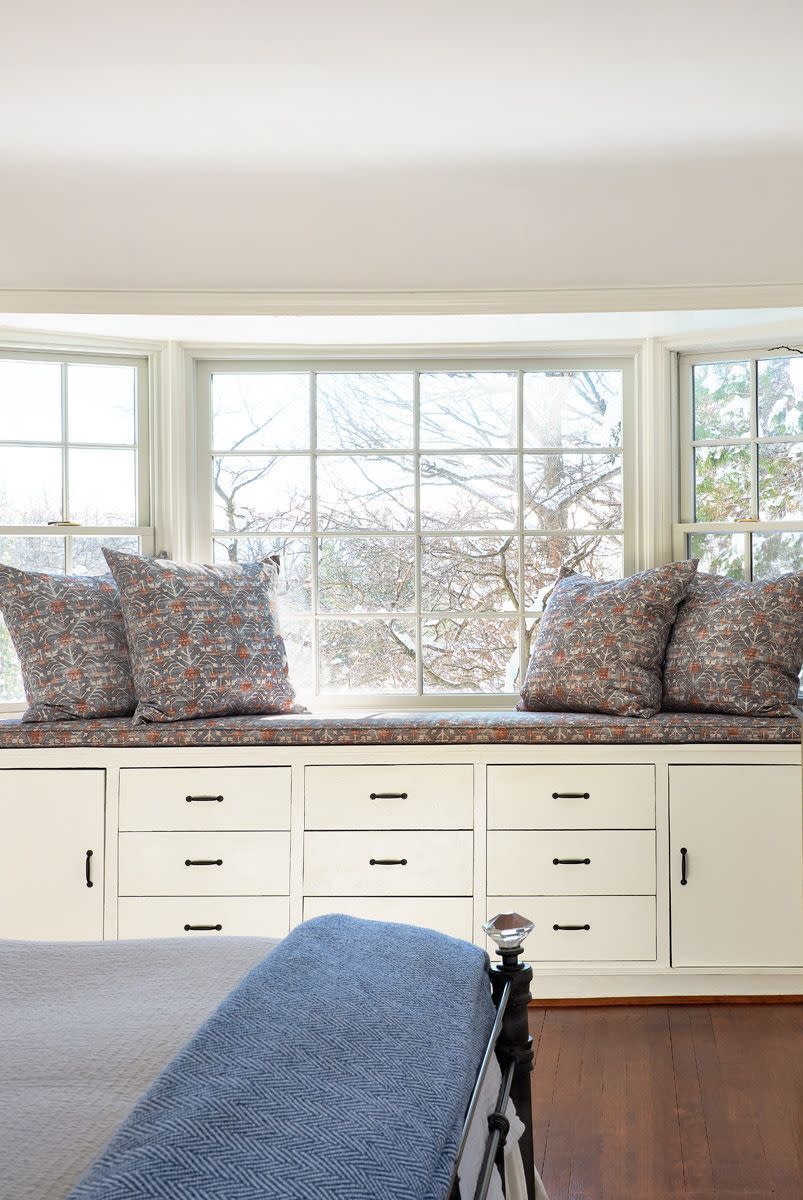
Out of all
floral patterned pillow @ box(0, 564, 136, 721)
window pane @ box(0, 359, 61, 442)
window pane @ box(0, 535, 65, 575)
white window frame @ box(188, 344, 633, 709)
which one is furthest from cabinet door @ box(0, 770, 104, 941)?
window pane @ box(0, 359, 61, 442)

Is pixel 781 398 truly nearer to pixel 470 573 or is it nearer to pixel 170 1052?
pixel 470 573

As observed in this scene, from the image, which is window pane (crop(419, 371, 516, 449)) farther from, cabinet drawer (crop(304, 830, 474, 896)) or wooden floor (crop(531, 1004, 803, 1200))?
wooden floor (crop(531, 1004, 803, 1200))

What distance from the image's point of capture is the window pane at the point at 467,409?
385 centimetres

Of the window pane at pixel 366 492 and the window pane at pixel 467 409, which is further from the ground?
the window pane at pixel 467 409

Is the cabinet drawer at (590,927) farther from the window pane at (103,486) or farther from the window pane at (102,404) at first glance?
the window pane at (102,404)

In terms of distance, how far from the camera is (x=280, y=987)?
4.50ft

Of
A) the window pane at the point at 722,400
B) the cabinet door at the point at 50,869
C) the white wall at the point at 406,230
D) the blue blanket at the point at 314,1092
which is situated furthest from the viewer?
the window pane at the point at 722,400

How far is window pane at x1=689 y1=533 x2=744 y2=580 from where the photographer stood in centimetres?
374

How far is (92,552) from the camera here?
369cm

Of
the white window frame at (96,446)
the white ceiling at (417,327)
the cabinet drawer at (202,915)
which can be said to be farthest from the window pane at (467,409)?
the cabinet drawer at (202,915)

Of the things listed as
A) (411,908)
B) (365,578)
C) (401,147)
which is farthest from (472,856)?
(401,147)

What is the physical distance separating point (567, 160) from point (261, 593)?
5.42 ft

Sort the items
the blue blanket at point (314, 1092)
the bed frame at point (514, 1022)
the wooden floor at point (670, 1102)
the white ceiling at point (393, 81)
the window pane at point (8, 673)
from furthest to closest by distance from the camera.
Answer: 1. the window pane at point (8, 673)
2. the white ceiling at point (393, 81)
3. the wooden floor at point (670, 1102)
4. the bed frame at point (514, 1022)
5. the blue blanket at point (314, 1092)

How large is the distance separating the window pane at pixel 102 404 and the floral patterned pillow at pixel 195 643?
56 centimetres
